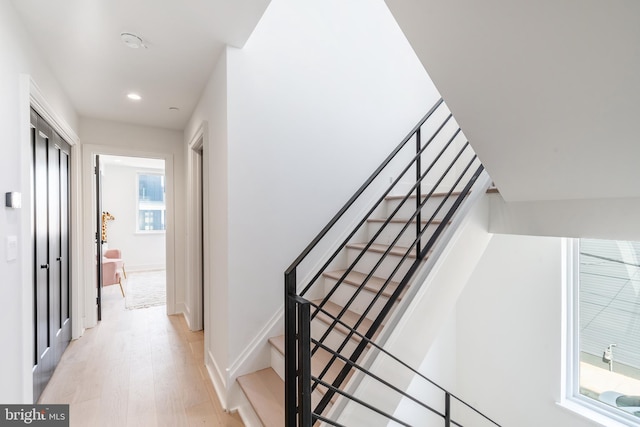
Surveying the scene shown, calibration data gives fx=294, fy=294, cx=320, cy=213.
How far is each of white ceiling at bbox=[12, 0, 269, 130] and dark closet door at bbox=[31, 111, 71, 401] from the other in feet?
1.73

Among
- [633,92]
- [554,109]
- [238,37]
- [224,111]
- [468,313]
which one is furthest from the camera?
[468,313]

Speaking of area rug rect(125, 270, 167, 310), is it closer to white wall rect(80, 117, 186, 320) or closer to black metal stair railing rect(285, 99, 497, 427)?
white wall rect(80, 117, 186, 320)

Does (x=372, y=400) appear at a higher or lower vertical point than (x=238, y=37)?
lower

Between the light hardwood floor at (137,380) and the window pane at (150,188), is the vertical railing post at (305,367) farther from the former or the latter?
the window pane at (150,188)

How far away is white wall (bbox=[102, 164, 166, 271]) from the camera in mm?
6633

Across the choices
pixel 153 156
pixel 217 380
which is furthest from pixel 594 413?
pixel 153 156

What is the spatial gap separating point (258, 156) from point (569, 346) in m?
3.19

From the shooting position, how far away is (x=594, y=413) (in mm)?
2465

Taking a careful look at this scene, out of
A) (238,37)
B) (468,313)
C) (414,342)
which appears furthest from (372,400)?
(468,313)

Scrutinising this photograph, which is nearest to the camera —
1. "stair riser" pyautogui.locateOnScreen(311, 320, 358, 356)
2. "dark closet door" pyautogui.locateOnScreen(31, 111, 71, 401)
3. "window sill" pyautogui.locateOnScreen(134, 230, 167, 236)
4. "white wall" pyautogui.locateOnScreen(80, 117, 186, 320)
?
"stair riser" pyautogui.locateOnScreen(311, 320, 358, 356)

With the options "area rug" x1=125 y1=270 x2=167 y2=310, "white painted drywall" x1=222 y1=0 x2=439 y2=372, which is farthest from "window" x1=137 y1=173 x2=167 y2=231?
"white painted drywall" x1=222 y1=0 x2=439 y2=372

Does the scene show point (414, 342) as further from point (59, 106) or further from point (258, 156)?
point (59, 106)

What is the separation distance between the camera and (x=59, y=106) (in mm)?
2594

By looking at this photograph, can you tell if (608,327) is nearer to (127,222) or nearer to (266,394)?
(266,394)
